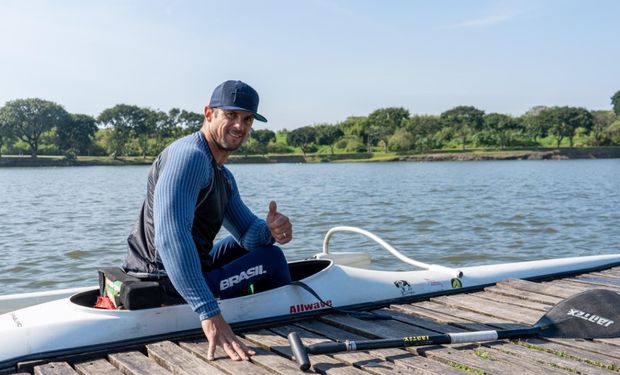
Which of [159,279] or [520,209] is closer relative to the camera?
[159,279]

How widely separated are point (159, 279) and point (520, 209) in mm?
18660

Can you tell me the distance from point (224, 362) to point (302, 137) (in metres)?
96.0

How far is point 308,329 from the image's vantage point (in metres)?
4.02

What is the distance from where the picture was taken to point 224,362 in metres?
3.25

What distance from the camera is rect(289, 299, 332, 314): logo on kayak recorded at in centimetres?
419

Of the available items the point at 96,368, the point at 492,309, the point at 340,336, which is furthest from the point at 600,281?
the point at 96,368

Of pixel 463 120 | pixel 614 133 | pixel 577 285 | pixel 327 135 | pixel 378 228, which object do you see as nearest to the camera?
pixel 577 285

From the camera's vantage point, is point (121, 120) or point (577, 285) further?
point (121, 120)

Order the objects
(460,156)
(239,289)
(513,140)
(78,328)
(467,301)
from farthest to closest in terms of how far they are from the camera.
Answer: (513,140) → (460,156) → (467,301) → (239,289) → (78,328)

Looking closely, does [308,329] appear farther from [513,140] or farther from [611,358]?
[513,140]

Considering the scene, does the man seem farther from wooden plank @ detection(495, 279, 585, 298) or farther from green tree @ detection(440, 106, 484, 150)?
green tree @ detection(440, 106, 484, 150)

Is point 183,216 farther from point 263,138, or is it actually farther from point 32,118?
point 32,118

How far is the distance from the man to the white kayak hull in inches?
6.8

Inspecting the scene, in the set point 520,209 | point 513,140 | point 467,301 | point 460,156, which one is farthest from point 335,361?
point 513,140
